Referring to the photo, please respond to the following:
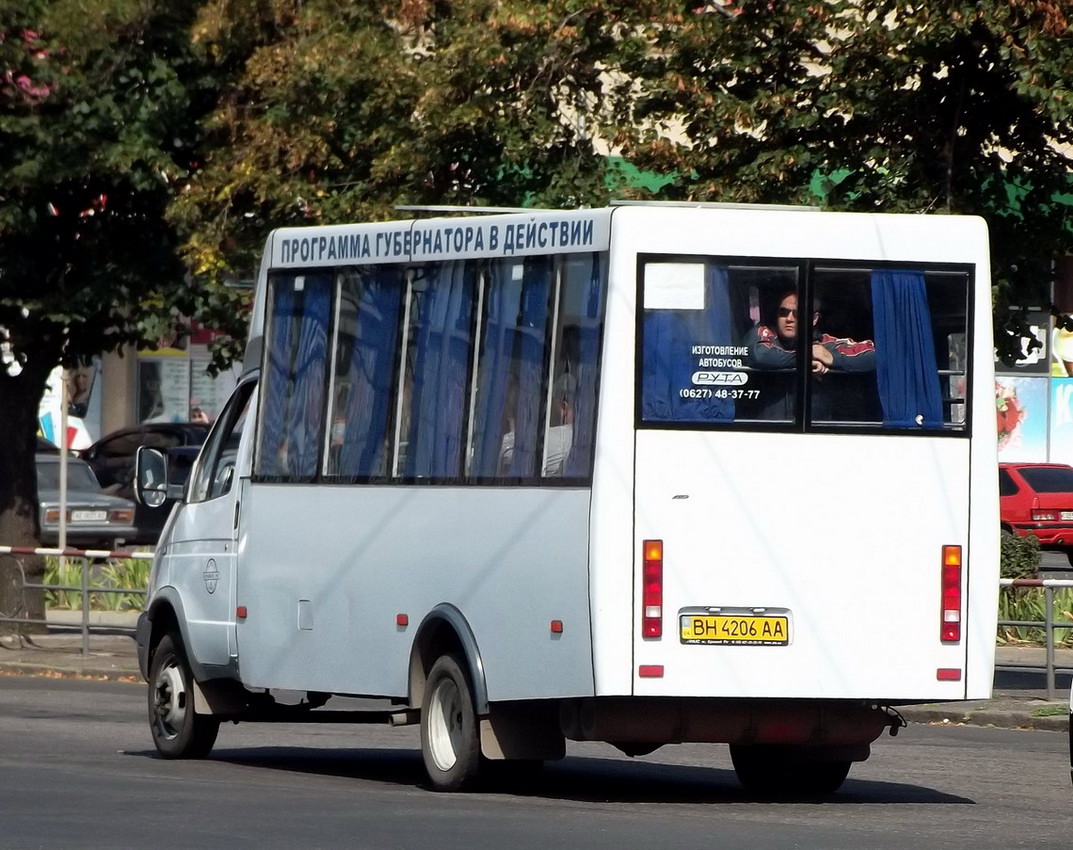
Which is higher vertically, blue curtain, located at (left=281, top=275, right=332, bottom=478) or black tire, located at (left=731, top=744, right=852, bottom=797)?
blue curtain, located at (left=281, top=275, right=332, bottom=478)

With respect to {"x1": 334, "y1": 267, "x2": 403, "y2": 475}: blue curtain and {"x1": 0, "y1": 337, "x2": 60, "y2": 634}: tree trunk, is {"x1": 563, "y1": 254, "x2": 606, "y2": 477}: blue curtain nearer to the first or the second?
{"x1": 334, "y1": 267, "x2": 403, "y2": 475}: blue curtain

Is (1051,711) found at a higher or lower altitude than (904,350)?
lower

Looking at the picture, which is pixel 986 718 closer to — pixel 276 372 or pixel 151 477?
pixel 276 372

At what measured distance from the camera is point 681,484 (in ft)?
36.5

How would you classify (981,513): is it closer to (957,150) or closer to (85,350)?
(957,150)

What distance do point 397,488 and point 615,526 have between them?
1.78 meters

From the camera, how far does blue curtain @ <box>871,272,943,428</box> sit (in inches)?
455

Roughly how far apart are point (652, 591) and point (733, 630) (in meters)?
0.44

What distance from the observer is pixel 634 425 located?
11.1 meters

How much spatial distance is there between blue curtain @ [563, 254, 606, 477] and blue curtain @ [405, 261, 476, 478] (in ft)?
3.00

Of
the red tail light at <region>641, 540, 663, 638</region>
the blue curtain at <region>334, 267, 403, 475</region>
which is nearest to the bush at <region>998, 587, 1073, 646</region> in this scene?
the blue curtain at <region>334, 267, 403, 475</region>

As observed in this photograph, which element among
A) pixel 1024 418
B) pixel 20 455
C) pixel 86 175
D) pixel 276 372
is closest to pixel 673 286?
pixel 276 372

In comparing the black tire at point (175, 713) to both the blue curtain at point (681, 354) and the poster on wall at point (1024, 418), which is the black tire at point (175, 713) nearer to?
the blue curtain at point (681, 354)

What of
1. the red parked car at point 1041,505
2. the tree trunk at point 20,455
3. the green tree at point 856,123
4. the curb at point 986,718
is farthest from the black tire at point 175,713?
the red parked car at point 1041,505
